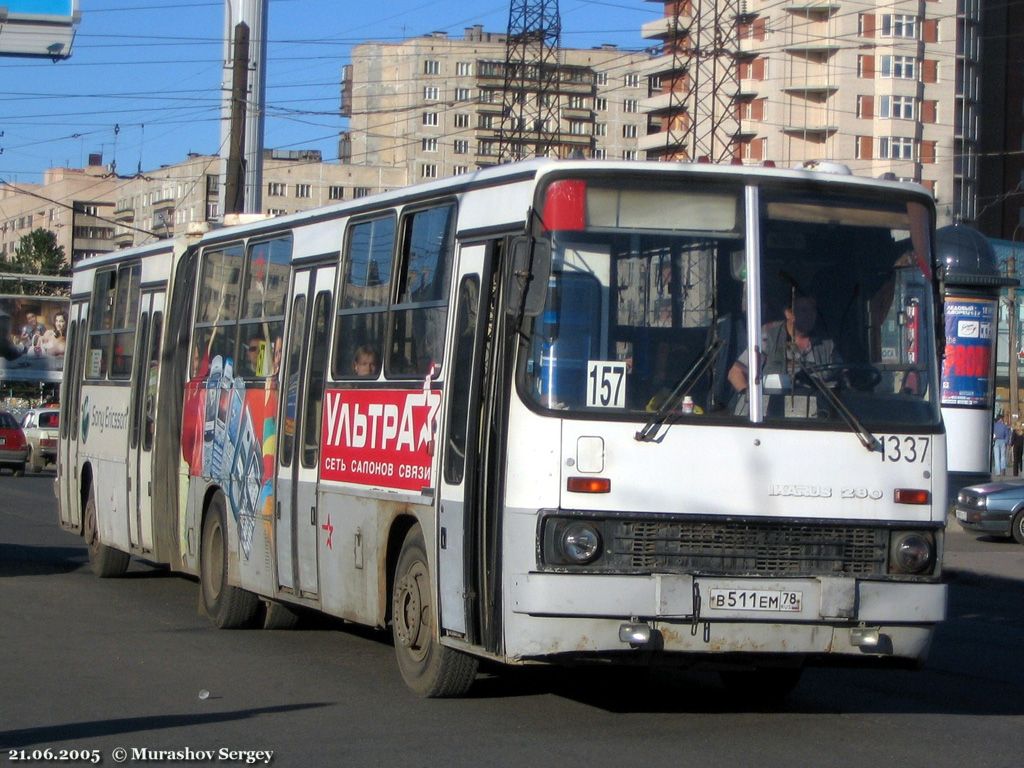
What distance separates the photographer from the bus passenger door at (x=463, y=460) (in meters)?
8.66

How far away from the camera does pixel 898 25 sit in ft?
331

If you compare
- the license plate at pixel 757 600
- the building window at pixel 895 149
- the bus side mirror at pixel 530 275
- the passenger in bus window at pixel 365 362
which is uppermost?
the building window at pixel 895 149

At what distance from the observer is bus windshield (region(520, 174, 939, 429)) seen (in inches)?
326

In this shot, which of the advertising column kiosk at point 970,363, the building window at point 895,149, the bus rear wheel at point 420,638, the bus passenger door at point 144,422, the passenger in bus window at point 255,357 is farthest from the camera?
the building window at point 895,149

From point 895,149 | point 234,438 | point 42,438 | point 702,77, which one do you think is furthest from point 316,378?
point 702,77

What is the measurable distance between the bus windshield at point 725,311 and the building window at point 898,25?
96.4 m

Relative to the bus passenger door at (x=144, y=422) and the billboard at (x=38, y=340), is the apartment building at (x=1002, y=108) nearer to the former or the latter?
the billboard at (x=38, y=340)

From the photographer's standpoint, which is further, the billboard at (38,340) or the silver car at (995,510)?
the billboard at (38,340)

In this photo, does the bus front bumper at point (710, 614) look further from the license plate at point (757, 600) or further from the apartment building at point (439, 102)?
the apartment building at point (439, 102)

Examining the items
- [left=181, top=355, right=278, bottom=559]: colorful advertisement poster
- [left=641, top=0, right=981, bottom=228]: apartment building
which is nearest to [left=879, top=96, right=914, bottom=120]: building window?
[left=641, top=0, right=981, bottom=228]: apartment building

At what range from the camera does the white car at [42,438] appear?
46.9m

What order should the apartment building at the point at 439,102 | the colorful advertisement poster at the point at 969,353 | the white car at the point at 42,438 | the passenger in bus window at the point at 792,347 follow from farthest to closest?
the apartment building at the point at 439,102, the white car at the point at 42,438, the colorful advertisement poster at the point at 969,353, the passenger in bus window at the point at 792,347

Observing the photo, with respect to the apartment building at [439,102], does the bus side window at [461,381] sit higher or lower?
lower

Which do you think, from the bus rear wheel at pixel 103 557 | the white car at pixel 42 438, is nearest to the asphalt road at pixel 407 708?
the bus rear wheel at pixel 103 557
